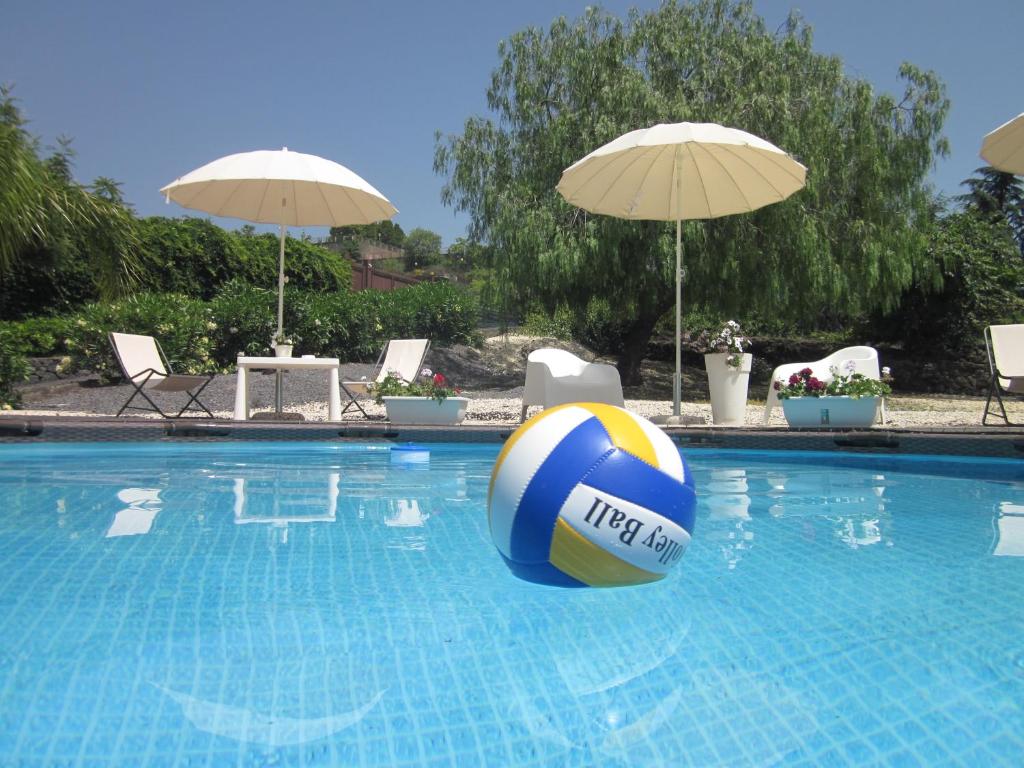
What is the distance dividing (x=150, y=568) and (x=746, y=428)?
5923mm

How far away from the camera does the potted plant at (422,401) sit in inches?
332

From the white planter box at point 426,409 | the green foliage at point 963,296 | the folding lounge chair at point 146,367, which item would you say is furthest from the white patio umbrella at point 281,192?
the green foliage at point 963,296

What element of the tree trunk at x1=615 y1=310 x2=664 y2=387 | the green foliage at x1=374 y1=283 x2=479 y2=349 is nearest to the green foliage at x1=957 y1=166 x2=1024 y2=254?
the tree trunk at x1=615 y1=310 x2=664 y2=387

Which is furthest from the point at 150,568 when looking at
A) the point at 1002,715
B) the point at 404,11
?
the point at 404,11

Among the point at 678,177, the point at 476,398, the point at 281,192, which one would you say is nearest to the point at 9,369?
the point at 281,192

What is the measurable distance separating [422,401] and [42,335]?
869cm

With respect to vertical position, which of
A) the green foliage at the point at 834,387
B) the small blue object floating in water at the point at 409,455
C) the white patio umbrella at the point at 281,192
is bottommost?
the small blue object floating in water at the point at 409,455

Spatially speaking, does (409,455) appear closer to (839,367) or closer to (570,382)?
(570,382)

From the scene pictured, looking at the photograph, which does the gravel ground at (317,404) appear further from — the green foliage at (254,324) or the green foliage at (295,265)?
the green foliage at (295,265)

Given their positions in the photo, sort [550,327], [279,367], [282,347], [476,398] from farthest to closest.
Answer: [550,327] → [476,398] → [282,347] → [279,367]

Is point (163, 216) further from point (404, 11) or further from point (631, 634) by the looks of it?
point (631, 634)

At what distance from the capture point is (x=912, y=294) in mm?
16672

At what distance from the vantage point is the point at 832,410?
7.95 m

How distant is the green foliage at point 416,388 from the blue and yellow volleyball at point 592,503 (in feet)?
→ 19.9
